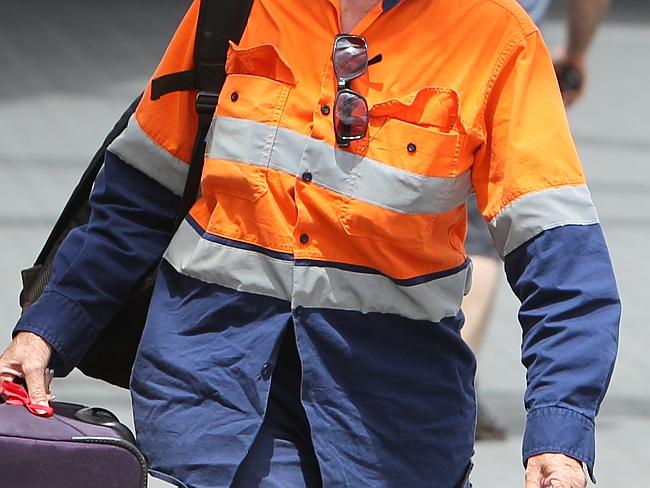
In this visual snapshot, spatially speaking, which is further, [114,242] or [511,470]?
[511,470]

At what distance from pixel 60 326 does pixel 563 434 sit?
3.05ft

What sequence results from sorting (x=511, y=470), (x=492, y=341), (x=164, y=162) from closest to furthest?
(x=164, y=162) → (x=511, y=470) → (x=492, y=341)

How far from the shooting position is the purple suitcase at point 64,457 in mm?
2326

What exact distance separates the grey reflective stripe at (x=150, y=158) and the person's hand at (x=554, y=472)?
0.86m

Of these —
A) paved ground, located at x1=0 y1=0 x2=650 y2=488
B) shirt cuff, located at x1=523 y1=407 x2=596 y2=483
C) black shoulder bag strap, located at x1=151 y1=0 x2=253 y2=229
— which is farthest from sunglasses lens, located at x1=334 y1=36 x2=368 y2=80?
paved ground, located at x1=0 y1=0 x2=650 y2=488

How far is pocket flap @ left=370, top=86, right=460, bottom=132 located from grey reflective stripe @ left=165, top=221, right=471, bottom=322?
0.25 metres

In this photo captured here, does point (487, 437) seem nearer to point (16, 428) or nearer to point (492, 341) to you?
point (492, 341)

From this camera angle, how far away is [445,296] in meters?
2.52

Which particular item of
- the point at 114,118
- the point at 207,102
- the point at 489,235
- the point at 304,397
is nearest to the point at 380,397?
the point at 304,397

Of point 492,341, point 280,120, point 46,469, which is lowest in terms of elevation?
point 492,341

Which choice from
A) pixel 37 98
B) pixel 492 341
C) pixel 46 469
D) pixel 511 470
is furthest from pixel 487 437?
pixel 37 98

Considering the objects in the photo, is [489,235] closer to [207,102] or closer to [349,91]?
[207,102]

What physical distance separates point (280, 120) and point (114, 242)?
0.42 metres

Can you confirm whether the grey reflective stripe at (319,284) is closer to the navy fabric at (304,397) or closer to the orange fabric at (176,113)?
the navy fabric at (304,397)
